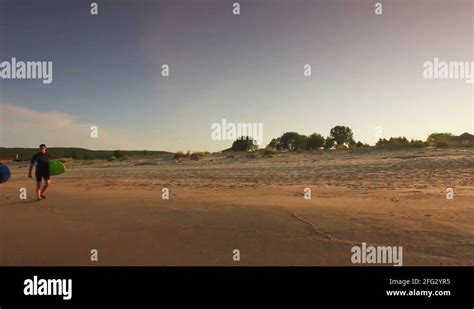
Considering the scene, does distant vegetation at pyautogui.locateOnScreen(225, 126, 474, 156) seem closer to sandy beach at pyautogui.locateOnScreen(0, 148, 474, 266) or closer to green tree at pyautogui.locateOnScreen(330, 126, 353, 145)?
green tree at pyautogui.locateOnScreen(330, 126, 353, 145)

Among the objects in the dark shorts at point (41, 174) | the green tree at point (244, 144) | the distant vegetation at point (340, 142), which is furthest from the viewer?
the green tree at point (244, 144)

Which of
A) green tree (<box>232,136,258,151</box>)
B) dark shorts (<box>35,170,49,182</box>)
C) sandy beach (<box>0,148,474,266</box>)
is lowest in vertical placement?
sandy beach (<box>0,148,474,266</box>)

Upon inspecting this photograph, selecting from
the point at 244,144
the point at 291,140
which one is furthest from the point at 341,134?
the point at 244,144

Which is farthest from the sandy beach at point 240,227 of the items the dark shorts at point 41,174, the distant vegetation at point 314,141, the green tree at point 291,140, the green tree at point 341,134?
the green tree at point 291,140

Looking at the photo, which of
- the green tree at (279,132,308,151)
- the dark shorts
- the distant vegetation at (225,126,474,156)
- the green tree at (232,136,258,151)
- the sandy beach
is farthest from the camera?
the green tree at (279,132,308,151)
